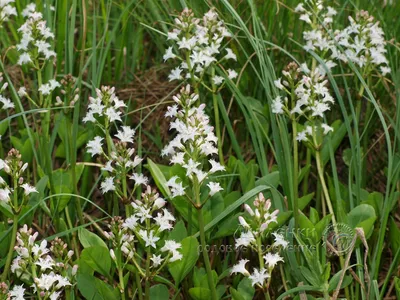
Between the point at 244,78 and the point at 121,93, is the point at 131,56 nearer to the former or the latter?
the point at 121,93

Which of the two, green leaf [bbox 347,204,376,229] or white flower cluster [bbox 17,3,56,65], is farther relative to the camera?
white flower cluster [bbox 17,3,56,65]

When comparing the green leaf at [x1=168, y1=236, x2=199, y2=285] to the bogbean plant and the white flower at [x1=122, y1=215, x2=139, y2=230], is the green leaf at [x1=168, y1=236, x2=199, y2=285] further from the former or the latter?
the white flower at [x1=122, y1=215, x2=139, y2=230]

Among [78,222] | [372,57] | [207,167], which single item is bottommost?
[78,222]

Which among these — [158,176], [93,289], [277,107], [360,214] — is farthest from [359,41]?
[93,289]

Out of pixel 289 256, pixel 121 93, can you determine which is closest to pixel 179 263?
pixel 289 256

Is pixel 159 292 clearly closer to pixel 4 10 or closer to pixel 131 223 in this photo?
pixel 131 223

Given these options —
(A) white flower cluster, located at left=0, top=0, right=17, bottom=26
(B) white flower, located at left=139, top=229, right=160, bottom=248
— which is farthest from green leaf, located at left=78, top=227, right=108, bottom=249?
(A) white flower cluster, located at left=0, top=0, right=17, bottom=26

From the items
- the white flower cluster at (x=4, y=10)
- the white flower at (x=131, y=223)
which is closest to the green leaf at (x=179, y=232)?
the white flower at (x=131, y=223)
